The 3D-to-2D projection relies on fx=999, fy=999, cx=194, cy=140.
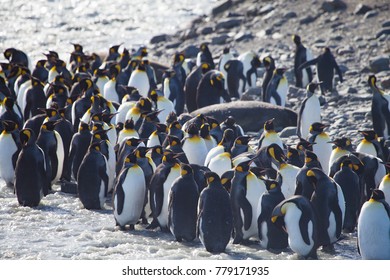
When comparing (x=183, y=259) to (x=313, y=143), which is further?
(x=313, y=143)

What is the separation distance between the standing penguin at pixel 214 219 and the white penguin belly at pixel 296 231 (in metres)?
0.47

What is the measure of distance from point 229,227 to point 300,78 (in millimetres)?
7055

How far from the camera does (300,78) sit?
14.6 m

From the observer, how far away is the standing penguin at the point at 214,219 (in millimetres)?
7848

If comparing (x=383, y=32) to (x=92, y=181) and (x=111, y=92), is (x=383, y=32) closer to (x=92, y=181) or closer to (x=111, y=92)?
(x=111, y=92)

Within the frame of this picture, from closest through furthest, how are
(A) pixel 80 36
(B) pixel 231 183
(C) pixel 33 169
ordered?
(B) pixel 231 183 < (C) pixel 33 169 < (A) pixel 80 36

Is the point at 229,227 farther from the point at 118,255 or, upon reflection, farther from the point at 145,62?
the point at 145,62

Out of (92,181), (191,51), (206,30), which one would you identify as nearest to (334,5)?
(206,30)

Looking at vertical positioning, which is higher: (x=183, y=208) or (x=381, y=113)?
(x=381, y=113)

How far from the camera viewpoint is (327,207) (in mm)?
8070

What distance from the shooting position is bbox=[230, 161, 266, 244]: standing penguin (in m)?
8.24

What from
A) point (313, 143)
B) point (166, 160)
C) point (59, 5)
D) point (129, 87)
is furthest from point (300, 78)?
point (59, 5)

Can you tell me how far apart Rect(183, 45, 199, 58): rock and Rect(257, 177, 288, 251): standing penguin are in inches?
365

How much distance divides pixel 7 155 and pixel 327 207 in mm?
3437
